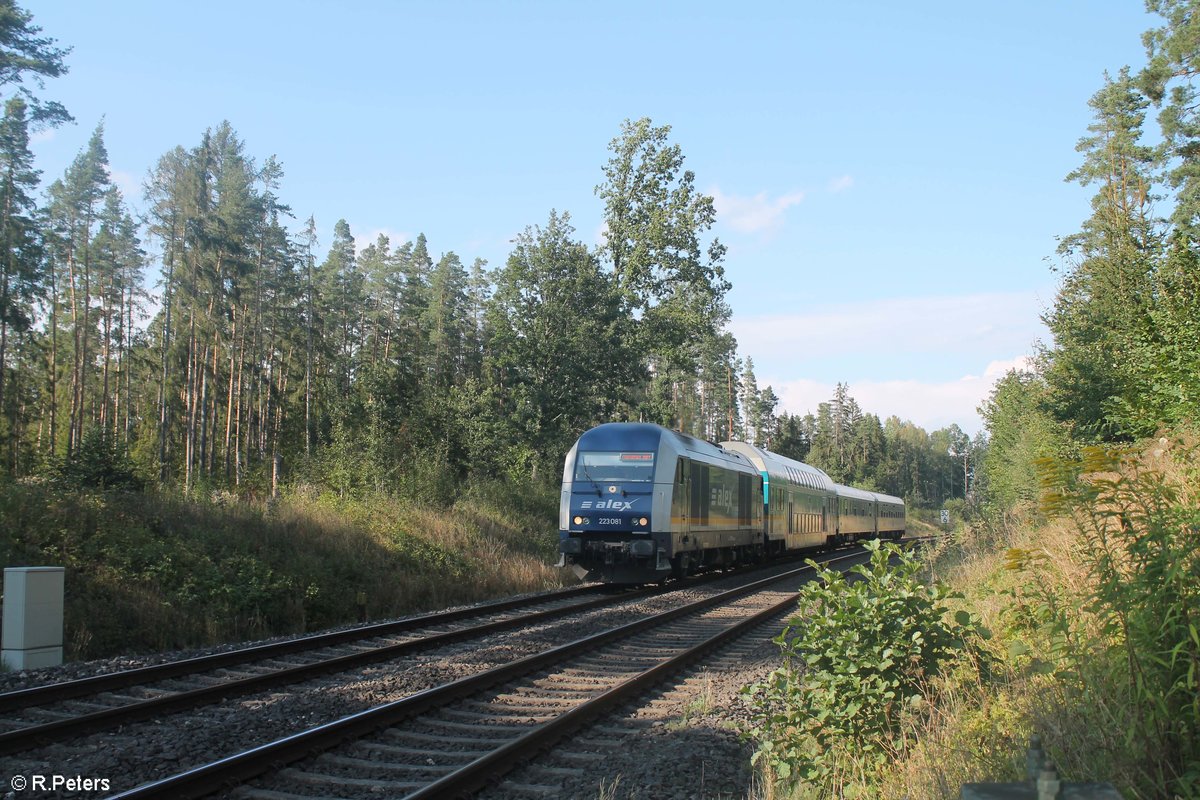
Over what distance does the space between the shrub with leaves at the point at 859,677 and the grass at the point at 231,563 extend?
851 cm

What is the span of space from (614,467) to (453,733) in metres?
10.7

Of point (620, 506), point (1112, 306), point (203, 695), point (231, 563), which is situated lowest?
point (203, 695)

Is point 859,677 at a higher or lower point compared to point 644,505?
lower

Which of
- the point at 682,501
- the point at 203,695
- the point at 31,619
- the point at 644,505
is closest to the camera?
the point at 203,695

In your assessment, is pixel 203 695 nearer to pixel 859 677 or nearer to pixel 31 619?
pixel 31 619

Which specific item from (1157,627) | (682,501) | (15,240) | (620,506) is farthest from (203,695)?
(15,240)

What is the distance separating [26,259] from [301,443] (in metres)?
20.6

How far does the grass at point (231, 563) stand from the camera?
11242 millimetres

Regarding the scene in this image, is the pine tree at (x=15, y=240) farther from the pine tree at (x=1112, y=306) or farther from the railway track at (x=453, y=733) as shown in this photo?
the pine tree at (x=1112, y=306)

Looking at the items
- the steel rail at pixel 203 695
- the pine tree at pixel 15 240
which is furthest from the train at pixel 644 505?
the pine tree at pixel 15 240

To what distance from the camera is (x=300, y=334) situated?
2019 inches

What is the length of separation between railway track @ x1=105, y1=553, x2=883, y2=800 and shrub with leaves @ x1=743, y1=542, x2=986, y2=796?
5.44 feet

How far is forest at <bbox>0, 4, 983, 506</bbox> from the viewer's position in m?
24.9

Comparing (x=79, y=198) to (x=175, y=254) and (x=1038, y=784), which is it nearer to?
(x=175, y=254)
